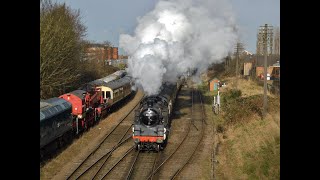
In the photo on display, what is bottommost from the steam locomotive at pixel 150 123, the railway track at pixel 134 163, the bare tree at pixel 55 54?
the railway track at pixel 134 163

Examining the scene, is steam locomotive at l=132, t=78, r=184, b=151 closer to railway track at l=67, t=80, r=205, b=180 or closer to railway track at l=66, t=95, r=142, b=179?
railway track at l=67, t=80, r=205, b=180

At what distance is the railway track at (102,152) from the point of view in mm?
15957

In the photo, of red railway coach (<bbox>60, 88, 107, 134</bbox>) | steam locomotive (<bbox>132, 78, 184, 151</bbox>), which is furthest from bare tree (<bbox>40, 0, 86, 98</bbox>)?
steam locomotive (<bbox>132, 78, 184, 151</bbox>)

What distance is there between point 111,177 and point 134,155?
11.4 feet

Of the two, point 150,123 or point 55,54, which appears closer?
point 150,123

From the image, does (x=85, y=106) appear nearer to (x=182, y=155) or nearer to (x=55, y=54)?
(x=55, y=54)

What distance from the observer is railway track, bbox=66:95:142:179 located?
52.4 ft

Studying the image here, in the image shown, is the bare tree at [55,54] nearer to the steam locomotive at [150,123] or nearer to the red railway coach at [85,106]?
the red railway coach at [85,106]

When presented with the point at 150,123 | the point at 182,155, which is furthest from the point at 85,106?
the point at 182,155

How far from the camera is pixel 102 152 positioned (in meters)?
19.8

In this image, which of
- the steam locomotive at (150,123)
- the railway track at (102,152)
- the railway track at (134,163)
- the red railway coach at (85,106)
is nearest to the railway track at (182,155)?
the railway track at (134,163)

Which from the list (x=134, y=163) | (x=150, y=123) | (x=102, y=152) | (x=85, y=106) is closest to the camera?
(x=134, y=163)
